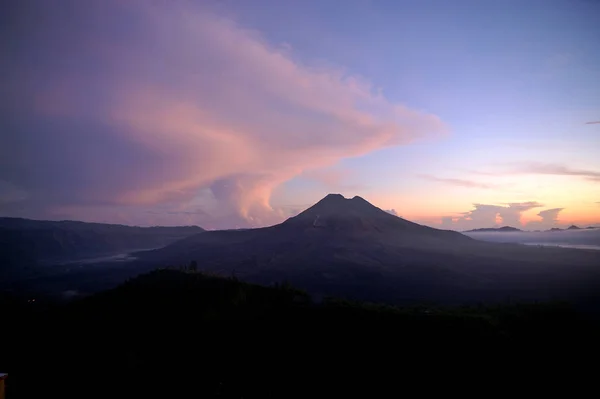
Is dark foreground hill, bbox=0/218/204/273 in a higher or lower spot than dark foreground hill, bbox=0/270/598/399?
higher

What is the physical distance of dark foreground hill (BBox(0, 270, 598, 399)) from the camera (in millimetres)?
14891

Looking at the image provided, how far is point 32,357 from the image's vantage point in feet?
74.0

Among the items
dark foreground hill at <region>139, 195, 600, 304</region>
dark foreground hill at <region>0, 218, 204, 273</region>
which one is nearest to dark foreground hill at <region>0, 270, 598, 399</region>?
dark foreground hill at <region>139, 195, 600, 304</region>

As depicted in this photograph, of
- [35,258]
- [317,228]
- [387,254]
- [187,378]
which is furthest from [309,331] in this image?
[35,258]

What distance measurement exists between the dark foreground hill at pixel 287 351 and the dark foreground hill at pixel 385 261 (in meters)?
29.5

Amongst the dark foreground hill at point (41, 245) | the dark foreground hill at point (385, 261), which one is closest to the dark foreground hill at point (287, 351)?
the dark foreground hill at point (385, 261)

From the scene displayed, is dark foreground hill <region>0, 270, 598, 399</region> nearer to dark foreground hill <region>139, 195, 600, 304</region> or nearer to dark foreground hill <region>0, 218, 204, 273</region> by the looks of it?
dark foreground hill <region>139, 195, 600, 304</region>

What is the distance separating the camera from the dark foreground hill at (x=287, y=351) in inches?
586

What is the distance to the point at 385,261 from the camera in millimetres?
86688

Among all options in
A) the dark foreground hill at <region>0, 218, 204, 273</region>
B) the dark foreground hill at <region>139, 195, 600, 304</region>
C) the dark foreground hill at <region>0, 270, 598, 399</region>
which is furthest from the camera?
the dark foreground hill at <region>0, 218, 204, 273</region>

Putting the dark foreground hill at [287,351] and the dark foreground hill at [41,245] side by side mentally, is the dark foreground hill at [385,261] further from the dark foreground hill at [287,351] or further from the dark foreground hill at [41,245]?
the dark foreground hill at [41,245]

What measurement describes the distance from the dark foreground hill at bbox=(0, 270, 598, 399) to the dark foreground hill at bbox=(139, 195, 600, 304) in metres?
29.5

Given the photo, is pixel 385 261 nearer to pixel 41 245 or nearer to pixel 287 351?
pixel 287 351

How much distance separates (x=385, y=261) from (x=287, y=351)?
72.8 m
